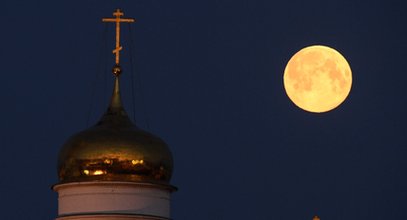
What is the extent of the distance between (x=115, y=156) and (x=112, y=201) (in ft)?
3.89

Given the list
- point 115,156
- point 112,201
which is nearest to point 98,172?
point 115,156

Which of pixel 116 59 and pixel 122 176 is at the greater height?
pixel 116 59

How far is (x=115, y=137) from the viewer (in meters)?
58.4

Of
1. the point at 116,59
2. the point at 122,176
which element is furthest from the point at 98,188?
the point at 116,59

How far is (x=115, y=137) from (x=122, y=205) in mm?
1890

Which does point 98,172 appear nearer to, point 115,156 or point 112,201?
point 115,156

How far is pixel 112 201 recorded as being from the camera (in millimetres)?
57656

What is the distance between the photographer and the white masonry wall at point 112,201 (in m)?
57.6

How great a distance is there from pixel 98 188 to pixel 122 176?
2.26ft

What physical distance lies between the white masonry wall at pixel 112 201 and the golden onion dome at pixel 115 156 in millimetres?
184

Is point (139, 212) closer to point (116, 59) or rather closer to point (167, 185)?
point (167, 185)

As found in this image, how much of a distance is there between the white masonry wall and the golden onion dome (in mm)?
184

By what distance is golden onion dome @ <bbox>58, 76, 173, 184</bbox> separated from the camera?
57.8m

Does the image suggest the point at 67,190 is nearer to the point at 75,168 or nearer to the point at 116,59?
the point at 75,168
